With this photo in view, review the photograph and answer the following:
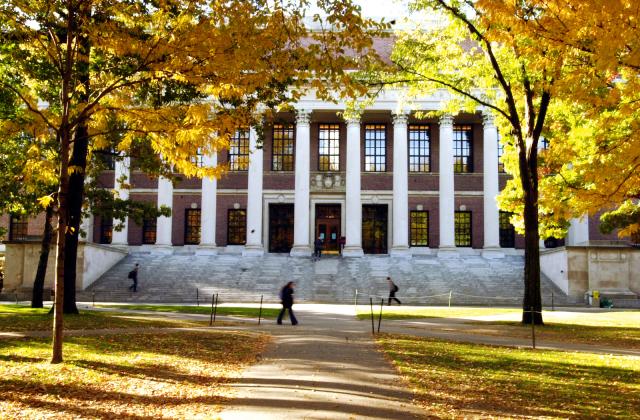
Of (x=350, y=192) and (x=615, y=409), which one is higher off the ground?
(x=350, y=192)

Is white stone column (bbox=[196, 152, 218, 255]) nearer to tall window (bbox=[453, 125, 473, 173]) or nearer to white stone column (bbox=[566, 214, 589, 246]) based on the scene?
tall window (bbox=[453, 125, 473, 173])

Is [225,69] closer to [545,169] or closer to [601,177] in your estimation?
[601,177]

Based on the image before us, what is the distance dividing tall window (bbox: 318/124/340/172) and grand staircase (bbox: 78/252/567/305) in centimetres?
815

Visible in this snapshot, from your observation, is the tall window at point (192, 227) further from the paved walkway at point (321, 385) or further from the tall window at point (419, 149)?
the paved walkway at point (321, 385)

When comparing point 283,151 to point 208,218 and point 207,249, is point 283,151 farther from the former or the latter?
point 207,249

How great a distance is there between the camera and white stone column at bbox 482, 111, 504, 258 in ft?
137

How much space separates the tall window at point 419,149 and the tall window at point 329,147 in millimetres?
5562

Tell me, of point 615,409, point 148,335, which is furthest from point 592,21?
point 148,335

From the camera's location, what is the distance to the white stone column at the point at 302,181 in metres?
42.0

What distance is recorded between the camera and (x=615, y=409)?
7703mm

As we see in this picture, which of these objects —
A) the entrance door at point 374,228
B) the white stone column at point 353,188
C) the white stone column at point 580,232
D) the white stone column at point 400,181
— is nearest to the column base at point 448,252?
the white stone column at point 400,181

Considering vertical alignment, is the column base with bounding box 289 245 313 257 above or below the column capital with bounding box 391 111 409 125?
below

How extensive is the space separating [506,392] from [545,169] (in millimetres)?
14984

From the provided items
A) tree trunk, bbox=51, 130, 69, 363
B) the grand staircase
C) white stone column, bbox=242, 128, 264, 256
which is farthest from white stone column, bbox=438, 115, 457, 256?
tree trunk, bbox=51, 130, 69, 363
